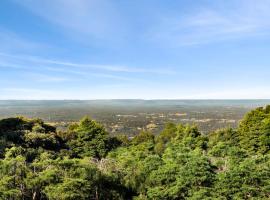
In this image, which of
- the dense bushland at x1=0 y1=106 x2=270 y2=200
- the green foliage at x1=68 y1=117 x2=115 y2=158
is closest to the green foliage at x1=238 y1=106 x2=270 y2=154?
the dense bushland at x1=0 y1=106 x2=270 y2=200

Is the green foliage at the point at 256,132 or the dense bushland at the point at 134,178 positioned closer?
the dense bushland at the point at 134,178

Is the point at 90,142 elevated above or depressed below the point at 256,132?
below

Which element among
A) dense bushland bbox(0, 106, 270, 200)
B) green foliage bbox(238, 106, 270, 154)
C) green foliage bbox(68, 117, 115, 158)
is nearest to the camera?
dense bushland bbox(0, 106, 270, 200)

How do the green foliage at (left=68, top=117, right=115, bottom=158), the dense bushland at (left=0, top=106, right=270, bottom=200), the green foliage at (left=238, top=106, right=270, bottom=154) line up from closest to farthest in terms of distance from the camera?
the dense bushland at (left=0, top=106, right=270, bottom=200) → the green foliage at (left=238, top=106, right=270, bottom=154) → the green foliage at (left=68, top=117, right=115, bottom=158)

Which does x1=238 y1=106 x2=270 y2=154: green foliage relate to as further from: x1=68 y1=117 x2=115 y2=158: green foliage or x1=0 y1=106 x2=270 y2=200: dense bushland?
x1=68 y1=117 x2=115 y2=158: green foliage

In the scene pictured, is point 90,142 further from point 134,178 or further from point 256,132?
point 256,132

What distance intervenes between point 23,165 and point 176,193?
12906 millimetres

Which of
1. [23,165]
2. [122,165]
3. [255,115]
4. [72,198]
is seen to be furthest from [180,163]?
[255,115]

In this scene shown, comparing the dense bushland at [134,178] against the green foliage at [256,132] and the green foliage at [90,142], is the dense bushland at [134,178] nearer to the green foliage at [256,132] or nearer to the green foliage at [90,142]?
the green foliage at [256,132]

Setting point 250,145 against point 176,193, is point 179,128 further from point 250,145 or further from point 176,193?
point 176,193

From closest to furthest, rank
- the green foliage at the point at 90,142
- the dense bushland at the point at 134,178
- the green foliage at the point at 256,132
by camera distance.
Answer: the dense bushland at the point at 134,178, the green foliage at the point at 256,132, the green foliage at the point at 90,142

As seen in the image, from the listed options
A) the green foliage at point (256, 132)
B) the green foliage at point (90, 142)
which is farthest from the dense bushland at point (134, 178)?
the green foliage at point (90, 142)

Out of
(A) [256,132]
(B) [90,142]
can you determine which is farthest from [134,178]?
(A) [256,132]

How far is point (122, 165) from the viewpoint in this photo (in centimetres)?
3712
